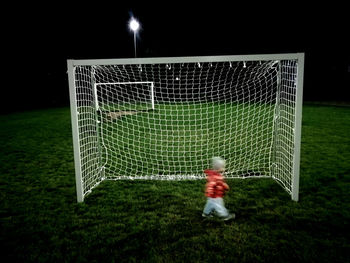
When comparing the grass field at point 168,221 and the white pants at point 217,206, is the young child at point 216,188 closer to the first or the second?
the white pants at point 217,206

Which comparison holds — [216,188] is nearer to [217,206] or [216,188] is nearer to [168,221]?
[217,206]

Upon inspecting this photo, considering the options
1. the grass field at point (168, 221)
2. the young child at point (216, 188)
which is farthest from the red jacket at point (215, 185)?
the grass field at point (168, 221)

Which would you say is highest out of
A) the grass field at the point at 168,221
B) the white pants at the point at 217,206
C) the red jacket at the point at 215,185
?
the red jacket at the point at 215,185

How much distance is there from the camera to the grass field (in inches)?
106

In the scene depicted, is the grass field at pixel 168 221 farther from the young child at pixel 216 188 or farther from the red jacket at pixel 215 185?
the red jacket at pixel 215 185

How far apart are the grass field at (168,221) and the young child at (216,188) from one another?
0.17 meters

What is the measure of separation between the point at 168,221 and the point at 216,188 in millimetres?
715

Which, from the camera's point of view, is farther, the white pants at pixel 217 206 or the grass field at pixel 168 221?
the white pants at pixel 217 206

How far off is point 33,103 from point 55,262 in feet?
63.0

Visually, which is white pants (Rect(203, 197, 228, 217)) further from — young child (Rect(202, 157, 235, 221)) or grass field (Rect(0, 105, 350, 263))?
grass field (Rect(0, 105, 350, 263))

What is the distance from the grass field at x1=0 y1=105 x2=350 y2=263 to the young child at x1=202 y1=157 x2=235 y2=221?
6.7 inches

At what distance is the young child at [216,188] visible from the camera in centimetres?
307

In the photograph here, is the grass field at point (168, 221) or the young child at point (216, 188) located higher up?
the young child at point (216, 188)

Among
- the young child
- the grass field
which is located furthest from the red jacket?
the grass field
